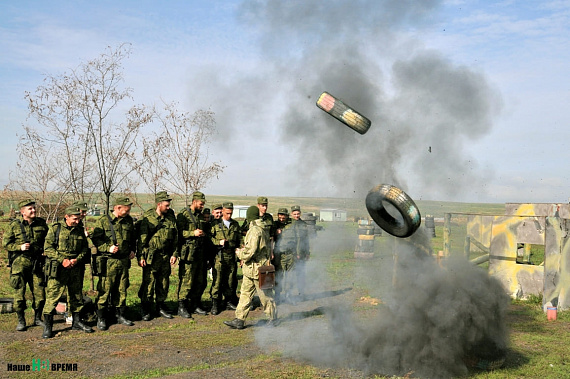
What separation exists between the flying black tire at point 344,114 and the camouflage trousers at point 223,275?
12.8 ft

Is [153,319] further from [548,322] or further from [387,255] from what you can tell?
[548,322]

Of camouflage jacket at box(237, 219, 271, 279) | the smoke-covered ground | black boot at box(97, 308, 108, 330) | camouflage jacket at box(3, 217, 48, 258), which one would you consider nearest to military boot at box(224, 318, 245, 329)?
the smoke-covered ground

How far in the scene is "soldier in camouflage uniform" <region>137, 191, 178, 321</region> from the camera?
406 inches

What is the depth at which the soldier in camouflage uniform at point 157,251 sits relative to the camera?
1031cm

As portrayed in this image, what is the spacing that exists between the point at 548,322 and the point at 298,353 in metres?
6.07

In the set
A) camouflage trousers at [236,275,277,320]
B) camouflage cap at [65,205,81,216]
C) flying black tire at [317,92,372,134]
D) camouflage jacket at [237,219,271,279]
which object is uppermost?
flying black tire at [317,92,372,134]

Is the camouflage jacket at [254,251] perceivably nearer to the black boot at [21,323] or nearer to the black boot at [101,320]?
the black boot at [101,320]

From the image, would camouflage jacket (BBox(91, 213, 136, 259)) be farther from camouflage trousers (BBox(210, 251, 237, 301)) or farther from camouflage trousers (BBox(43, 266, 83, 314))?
camouflage trousers (BBox(210, 251, 237, 301))

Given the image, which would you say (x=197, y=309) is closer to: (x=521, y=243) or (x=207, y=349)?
(x=207, y=349)

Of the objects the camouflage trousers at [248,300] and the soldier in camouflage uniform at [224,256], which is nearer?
the camouflage trousers at [248,300]

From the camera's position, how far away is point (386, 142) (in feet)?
36.9

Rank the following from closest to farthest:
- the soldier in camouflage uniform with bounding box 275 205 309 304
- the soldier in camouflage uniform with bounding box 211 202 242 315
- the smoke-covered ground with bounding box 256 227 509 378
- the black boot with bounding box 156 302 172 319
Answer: the smoke-covered ground with bounding box 256 227 509 378 → the black boot with bounding box 156 302 172 319 → the soldier in camouflage uniform with bounding box 211 202 242 315 → the soldier in camouflage uniform with bounding box 275 205 309 304

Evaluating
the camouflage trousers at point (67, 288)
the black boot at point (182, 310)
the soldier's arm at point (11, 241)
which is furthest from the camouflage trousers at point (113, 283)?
the soldier's arm at point (11, 241)

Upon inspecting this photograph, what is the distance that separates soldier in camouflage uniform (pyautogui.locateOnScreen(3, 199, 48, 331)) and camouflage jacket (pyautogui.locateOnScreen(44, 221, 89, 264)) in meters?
0.46
